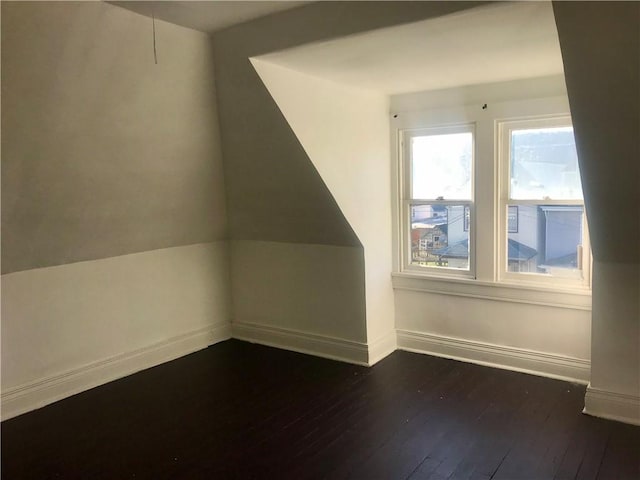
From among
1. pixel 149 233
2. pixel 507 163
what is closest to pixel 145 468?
pixel 149 233

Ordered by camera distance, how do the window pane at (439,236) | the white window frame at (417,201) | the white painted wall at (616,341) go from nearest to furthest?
the white painted wall at (616,341), the white window frame at (417,201), the window pane at (439,236)

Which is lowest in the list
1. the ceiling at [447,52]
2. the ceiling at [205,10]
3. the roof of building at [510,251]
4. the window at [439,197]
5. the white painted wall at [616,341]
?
the white painted wall at [616,341]

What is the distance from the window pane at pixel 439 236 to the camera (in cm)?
418

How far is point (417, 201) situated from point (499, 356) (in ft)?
4.36

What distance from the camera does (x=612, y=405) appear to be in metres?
3.10

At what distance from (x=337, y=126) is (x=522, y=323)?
1937 mm

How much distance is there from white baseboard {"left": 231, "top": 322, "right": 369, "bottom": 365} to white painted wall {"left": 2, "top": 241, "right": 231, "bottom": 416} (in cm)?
23

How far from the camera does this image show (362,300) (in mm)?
4137

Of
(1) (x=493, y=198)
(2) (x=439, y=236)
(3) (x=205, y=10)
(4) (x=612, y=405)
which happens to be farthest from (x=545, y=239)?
(3) (x=205, y=10)

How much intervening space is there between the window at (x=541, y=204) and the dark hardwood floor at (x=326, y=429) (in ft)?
2.57

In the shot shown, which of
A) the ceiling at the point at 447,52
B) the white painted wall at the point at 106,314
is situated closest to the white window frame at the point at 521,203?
the ceiling at the point at 447,52

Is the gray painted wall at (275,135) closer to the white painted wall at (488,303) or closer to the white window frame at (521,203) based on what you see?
the white painted wall at (488,303)

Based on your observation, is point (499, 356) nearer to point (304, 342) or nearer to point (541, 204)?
point (541, 204)

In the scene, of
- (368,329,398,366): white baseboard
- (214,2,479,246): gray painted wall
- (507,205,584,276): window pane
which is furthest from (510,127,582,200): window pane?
(368,329,398,366): white baseboard
